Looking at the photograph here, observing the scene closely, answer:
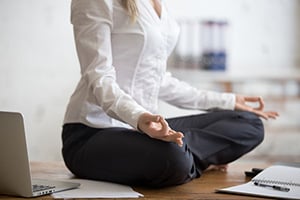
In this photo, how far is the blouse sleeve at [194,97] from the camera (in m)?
1.55

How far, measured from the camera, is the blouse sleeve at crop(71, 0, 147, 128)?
4.03 ft

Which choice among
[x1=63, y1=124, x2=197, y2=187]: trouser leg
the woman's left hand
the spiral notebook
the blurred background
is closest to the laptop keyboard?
[x1=63, y1=124, x2=197, y2=187]: trouser leg

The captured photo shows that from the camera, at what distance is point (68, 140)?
4.43 feet

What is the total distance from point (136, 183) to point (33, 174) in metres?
0.29

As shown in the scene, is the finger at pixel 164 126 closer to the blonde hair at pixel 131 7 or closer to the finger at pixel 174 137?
the finger at pixel 174 137

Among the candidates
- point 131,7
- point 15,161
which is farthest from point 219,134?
point 15,161

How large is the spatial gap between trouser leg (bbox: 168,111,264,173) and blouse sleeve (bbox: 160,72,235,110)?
0.08 metres

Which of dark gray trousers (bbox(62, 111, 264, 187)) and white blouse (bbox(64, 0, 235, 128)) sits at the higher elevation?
white blouse (bbox(64, 0, 235, 128))

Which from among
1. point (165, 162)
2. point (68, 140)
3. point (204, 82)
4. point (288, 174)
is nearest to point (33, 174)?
point (68, 140)

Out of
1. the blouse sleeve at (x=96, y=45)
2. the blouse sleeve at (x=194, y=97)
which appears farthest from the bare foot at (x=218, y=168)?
the blouse sleeve at (x=96, y=45)

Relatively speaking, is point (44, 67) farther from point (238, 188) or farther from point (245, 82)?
point (238, 188)

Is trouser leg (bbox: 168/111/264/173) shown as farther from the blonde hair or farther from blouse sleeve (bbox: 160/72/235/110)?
the blonde hair

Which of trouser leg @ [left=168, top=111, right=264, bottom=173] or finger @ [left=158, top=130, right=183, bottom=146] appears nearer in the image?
finger @ [left=158, top=130, right=183, bottom=146]

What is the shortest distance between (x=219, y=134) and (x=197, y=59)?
1.12m
